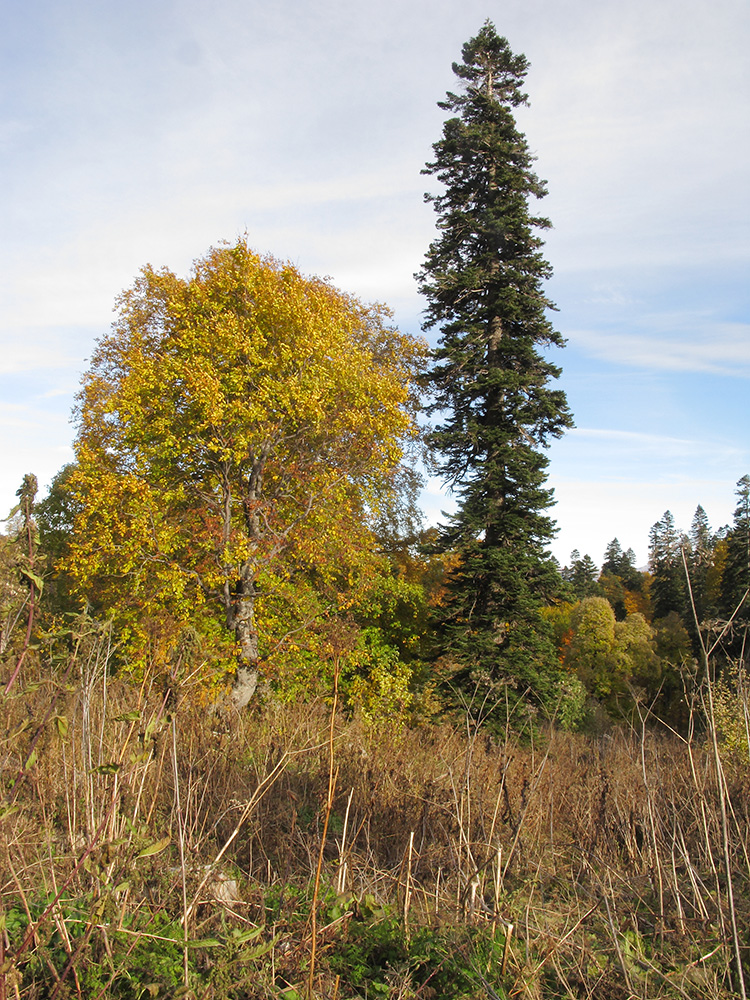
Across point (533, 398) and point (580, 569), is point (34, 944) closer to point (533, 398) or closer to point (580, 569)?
point (533, 398)

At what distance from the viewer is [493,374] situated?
17.0m

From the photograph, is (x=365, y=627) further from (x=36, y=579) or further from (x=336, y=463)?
(x=36, y=579)

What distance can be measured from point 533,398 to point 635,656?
26446mm

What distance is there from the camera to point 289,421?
47.3 ft

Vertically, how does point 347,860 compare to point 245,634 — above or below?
below

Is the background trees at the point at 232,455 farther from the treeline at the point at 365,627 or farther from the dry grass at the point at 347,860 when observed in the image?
the dry grass at the point at 347,860

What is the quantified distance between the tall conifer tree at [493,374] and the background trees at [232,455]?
2.46 m

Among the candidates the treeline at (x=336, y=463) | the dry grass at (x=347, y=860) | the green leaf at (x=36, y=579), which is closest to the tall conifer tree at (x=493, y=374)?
the treeline at (x=336, y=463)

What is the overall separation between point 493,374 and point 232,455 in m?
7.45

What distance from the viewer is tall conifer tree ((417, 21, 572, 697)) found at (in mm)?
16141

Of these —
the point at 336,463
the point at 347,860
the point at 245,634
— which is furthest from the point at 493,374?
the point at 347,860

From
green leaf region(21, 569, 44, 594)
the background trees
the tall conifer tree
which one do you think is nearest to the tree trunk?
the background trees

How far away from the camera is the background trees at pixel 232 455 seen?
1245cm

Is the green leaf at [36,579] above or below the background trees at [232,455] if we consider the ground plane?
below
